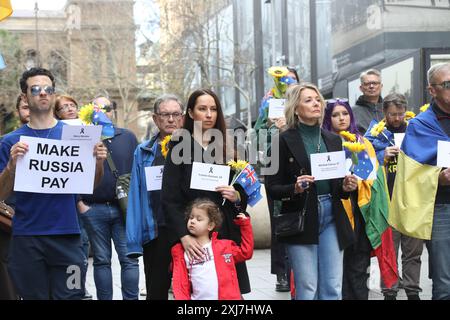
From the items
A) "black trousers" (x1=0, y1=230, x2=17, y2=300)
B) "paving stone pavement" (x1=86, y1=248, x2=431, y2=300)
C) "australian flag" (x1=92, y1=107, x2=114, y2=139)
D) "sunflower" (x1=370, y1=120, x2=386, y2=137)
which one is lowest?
"paving stone pavement" (x1=86, y1=248, x2=431, y2=300)

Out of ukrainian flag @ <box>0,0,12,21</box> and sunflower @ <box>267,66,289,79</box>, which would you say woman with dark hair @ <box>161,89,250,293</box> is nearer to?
sunflower @ <box>267,66,289,79</box>

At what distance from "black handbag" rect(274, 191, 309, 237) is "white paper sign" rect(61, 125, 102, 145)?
153 centimetres

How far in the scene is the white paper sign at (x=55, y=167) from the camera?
229 inches

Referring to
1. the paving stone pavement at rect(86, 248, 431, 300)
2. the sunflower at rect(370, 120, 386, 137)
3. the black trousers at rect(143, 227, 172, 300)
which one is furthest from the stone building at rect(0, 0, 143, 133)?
the black trousers at rect(143, 227, 172, 300)

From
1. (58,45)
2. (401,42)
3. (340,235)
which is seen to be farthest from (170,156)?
(58,45)

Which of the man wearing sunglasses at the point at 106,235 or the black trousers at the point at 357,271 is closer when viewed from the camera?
the black trousers at the point at 357,271

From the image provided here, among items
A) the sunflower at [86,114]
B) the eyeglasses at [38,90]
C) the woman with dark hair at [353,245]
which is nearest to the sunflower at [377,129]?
the woman with dark hair at [353,245]

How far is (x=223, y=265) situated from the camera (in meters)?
5.77

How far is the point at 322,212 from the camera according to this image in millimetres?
6363

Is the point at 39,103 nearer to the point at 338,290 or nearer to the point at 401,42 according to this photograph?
the point at 338,290

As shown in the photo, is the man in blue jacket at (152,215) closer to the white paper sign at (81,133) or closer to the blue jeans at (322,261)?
the white paper sign at (81,133)

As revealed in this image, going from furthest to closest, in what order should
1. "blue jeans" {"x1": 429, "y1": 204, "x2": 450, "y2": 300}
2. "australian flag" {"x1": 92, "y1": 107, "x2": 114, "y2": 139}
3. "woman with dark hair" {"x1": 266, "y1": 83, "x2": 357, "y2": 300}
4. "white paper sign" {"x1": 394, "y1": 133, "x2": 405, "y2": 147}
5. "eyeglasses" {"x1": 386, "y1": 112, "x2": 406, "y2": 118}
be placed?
"eyeglasses" {"x1": 386, "y1": 112, "x2": 406, "y2": 118} → "white paper sign" {"x1": 394, "y1": 133, "x2": 405, "y2": 147} → "australian flag" {"x1": 92, "y1": 107, "x2": 114, "y2": 139} → "woman with dark hair" {"x1": 266, "y1": 83, "x2": 357, "y2": 300} → "blue jeans" {"x1": 429, "y1": 204, "x2": 450, "y2": 300}

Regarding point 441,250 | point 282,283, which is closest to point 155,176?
point 441,250

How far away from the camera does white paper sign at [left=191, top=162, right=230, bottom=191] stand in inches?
228
